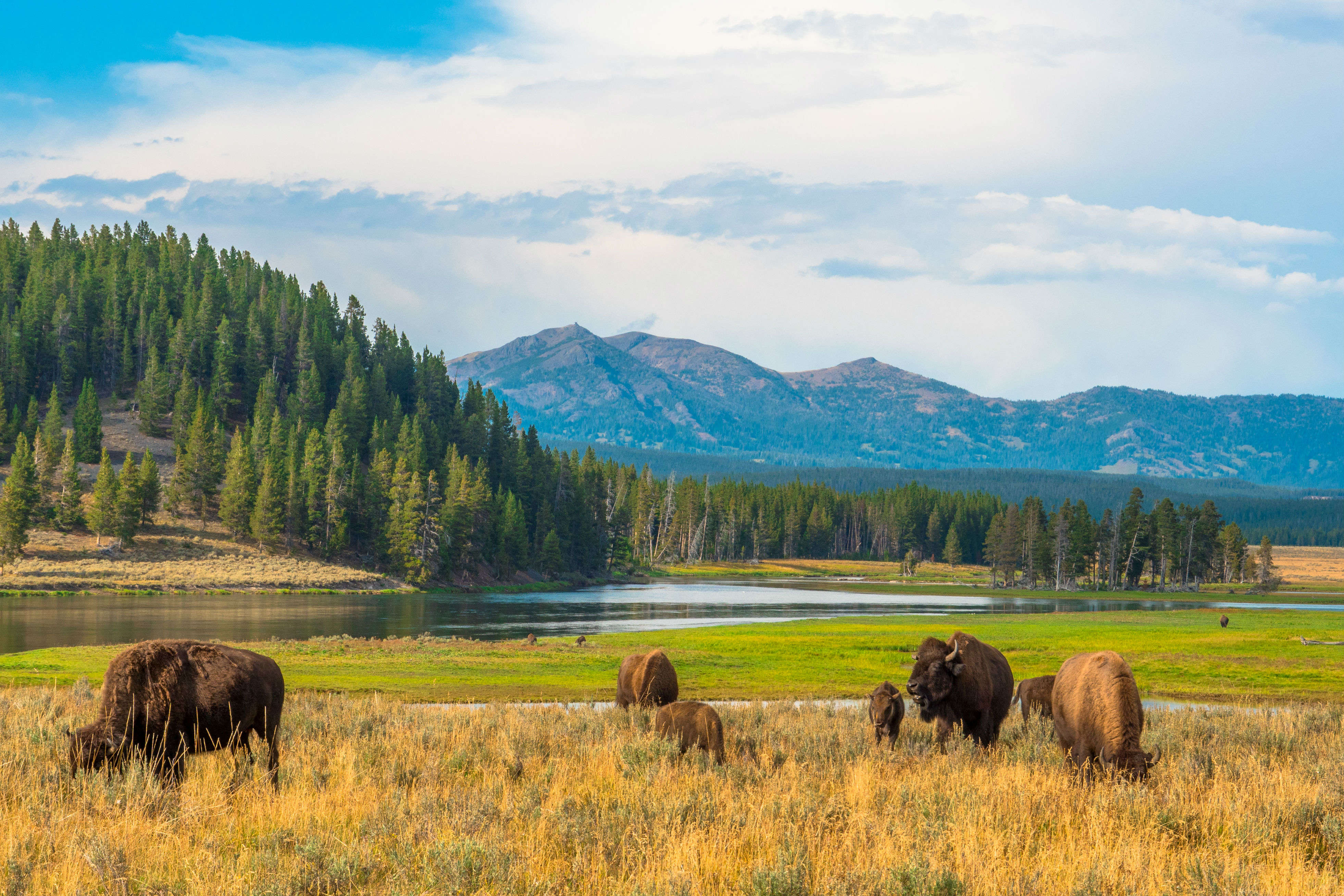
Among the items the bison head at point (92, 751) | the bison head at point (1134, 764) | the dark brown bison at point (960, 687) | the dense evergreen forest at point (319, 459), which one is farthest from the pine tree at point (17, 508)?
the bison head at point (1134, 764)

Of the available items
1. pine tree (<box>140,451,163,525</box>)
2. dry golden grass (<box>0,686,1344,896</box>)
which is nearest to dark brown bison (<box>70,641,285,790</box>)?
dry golden grass (<box>0,686,1344,896</box>)

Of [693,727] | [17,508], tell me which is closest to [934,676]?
[693,727]

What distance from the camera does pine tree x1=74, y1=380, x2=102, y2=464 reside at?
114 metres

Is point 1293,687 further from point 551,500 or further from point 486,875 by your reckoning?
point 551,500

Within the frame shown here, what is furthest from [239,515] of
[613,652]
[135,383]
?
[613,652]

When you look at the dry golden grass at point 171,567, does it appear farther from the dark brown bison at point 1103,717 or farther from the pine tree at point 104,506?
the dark brown bison at point 1103,717

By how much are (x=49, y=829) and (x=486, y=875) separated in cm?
448

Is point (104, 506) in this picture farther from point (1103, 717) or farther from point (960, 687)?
point (1103, 717)

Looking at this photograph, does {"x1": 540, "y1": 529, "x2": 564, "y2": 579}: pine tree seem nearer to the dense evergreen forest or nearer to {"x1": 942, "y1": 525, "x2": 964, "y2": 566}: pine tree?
the dense evergreen forest

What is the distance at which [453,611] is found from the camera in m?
71.5

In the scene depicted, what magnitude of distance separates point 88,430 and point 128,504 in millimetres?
30682

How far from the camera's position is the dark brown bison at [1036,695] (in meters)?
22.2

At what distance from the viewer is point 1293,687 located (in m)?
32.6

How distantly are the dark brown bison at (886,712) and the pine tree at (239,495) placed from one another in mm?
98871
